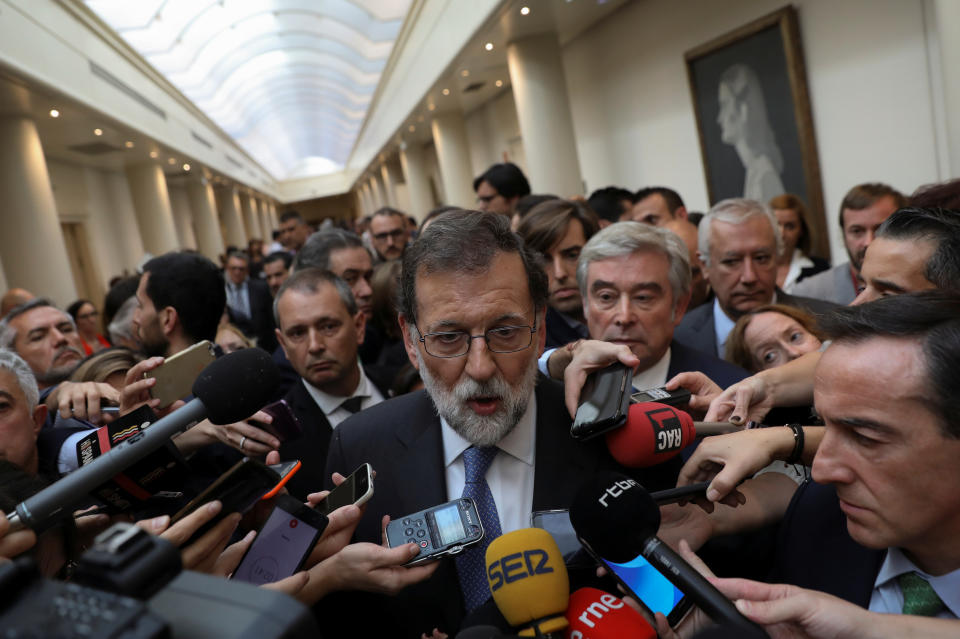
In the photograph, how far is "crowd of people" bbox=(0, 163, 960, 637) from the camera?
1346 mm

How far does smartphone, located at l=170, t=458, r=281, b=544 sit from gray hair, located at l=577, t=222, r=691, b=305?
1726 mm

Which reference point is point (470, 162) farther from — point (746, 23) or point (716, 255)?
point (716, 255)

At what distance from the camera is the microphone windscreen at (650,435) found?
164 cm

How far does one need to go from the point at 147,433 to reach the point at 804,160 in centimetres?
752

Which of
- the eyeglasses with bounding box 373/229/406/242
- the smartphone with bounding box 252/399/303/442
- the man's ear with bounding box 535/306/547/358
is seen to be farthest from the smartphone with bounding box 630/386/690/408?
the eyeglasses with bounding box 373/229/406/242

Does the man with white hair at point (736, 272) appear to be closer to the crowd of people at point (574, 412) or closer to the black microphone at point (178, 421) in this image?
the crowd of people at point (574, 412)

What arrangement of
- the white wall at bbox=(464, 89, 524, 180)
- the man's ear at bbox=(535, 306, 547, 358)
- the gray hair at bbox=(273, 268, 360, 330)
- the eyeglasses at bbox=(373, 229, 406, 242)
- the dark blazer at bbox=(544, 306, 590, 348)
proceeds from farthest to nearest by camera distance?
the white wall at bbox=(464, 89, 524, 180)
the eyeglasses at bbox=(373, 229, 406, 242)
the dark blazer at bbox=(544, 306, 590, 348)
the gray hair at bbox=(273, 268, 360, 330)
the man's ear at bbox=(535, 306, 547, 358)

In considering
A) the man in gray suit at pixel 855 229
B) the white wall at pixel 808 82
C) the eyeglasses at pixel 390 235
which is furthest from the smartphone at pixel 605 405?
the white wall at pixel 808 82

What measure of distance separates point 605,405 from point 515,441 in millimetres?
356

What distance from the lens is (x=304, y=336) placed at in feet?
10.4

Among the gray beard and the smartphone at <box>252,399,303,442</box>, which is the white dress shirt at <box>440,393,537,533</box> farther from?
the smartphone at <box>252,399,303,442</box>

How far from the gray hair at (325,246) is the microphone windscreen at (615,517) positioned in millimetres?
3491

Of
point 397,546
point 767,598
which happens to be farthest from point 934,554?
point 397,546

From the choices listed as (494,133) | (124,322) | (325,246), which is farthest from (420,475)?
(494,133)
